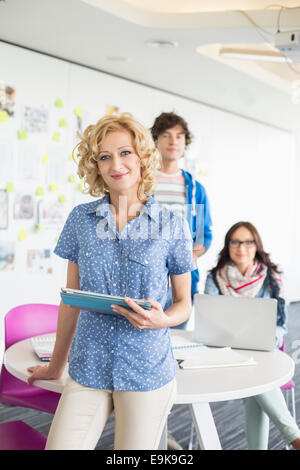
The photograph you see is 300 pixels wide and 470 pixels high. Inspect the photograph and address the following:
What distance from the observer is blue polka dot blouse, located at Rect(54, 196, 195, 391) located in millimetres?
1434

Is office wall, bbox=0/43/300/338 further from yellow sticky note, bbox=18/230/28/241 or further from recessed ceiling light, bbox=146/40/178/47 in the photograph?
recessed ceiling light, bbox=146/40/178/47

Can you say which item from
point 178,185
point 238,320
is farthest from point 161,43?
point 238,320

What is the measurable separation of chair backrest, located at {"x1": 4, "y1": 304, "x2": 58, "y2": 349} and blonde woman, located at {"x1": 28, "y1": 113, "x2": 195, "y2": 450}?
92cm

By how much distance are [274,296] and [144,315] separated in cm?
152

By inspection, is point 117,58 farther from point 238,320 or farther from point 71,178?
point 238,320

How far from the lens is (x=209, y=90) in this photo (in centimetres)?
555

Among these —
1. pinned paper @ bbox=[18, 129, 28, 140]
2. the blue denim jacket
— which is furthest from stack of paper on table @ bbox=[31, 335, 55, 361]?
pinned paper @ bbox=[18, 129, 28, 140]

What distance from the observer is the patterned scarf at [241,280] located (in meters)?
2.71

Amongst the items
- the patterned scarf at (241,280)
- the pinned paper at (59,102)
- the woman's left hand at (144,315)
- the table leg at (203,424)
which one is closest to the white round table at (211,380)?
the table leg at (203,424)

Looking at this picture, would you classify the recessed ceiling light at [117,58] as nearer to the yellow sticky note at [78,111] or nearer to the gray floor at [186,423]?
the yellow sticky note at [78,111]

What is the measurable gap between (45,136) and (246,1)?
6.11 feet

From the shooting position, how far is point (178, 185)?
3043 mm
